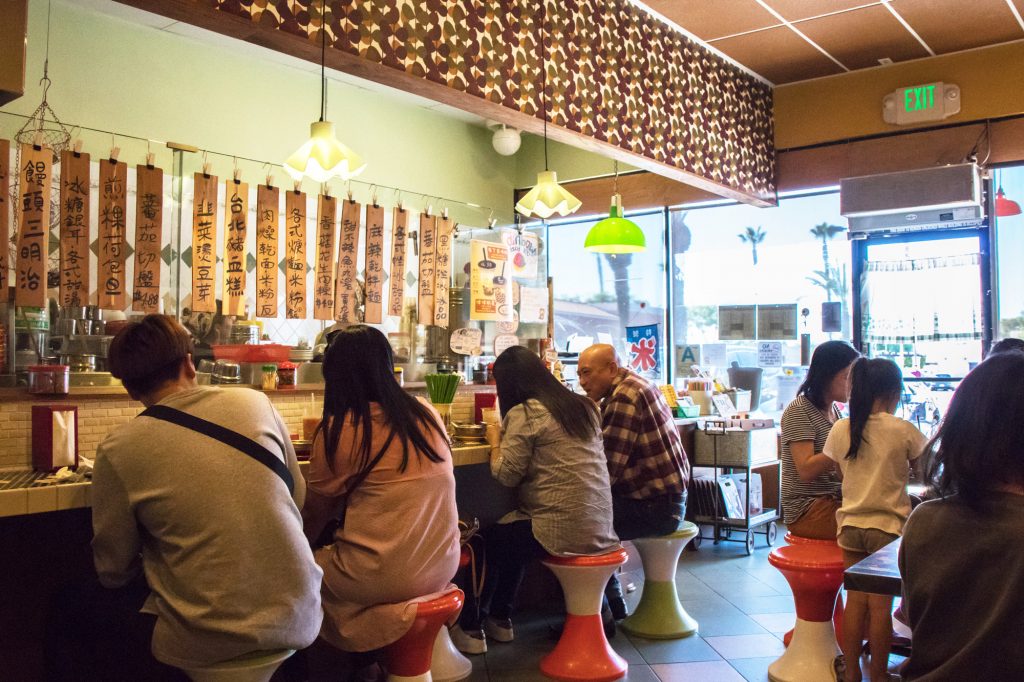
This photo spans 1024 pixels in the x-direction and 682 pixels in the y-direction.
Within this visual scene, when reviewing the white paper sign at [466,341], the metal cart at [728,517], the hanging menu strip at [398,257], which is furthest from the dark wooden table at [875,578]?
the metal cart at [728,517]

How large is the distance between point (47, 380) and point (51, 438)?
431 mm

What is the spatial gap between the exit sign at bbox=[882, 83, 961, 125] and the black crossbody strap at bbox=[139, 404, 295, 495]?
5.86 m

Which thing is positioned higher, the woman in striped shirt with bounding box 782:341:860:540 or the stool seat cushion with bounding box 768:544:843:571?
the woman in striped shirt with bounding box 782:341:860:540

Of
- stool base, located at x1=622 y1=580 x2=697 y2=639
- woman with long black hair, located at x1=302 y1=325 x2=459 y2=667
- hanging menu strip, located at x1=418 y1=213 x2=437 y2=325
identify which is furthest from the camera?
hanging menu strip, located at x1=418 y1=213 x2=437 y2=325

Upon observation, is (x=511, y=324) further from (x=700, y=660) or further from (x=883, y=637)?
(x=883, y=637)

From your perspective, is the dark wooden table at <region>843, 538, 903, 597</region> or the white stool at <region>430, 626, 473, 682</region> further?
the white stool at <region>430, 626, 473, 682</region>

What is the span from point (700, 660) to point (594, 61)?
3.38 metres

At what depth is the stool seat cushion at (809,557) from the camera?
361 cm

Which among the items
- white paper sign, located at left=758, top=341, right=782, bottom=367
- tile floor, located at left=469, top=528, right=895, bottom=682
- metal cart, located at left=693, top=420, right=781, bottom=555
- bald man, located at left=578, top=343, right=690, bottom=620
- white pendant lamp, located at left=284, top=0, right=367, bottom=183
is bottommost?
tile floor, located at left=469, top=528, right=895, bottom=682

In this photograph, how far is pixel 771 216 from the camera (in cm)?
762

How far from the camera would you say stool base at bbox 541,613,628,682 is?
3.74 m

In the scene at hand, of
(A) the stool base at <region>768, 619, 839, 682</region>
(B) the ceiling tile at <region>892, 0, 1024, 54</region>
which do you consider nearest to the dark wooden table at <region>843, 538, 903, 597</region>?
(A) the stool base at <region>768, 619, 839, 682</region>

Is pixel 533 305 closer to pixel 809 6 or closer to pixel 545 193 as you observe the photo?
pixel 545 193

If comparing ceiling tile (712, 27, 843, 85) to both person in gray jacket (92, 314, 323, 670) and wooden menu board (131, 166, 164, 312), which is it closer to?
wooden menu board (131, 166, 164, 312)
